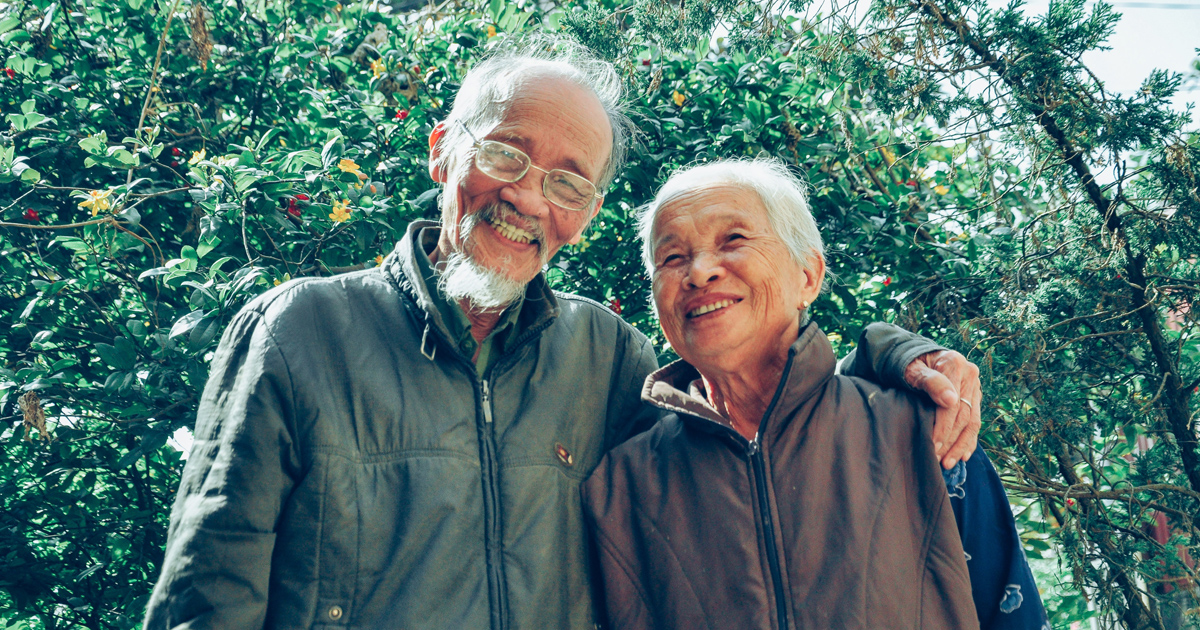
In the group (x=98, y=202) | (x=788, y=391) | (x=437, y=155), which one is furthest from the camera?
(x=98, y=202)

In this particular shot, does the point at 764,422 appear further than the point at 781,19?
No

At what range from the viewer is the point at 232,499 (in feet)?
4.59

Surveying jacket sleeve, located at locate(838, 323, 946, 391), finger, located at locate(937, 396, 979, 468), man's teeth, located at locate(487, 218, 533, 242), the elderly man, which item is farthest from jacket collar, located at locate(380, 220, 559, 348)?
finger, located at locate(937, 396, 979, 468)

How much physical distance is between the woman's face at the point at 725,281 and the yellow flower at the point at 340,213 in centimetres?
96

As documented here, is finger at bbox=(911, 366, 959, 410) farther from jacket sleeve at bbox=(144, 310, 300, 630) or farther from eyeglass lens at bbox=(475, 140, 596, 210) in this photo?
jacket sleeve at bbox=(144, 310, 300, 630)

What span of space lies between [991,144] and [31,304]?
9.80ft

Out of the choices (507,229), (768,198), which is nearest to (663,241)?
(768,198)

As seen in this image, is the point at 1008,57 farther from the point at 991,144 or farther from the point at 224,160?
the point at 224,160

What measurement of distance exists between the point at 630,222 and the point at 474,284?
3.88ft

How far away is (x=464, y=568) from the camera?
4.92 ft

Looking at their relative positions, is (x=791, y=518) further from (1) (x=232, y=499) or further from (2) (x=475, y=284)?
(1) (x=232, y=499)

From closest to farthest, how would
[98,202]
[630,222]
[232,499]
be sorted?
1. [232,499]
2. [98,202]
3. [630,222]

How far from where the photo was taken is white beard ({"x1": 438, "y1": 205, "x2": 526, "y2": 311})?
5.70ft

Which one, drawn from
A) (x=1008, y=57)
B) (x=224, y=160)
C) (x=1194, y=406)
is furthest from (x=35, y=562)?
(x=1194, y=406)
